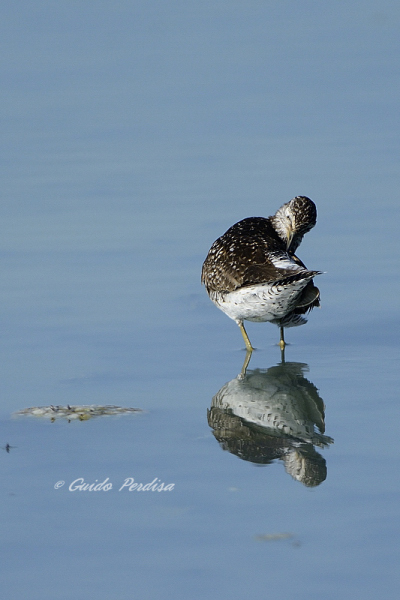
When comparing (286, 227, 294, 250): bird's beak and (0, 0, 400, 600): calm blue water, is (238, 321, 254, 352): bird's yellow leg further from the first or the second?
(286, 227, 294, 250): bird's beak

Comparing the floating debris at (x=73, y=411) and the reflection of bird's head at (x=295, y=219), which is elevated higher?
the reflection of bird's head at (x=295, y=219)

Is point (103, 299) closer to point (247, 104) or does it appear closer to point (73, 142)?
point (73, 142)

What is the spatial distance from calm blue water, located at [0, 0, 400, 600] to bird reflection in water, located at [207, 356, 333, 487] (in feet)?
0.07

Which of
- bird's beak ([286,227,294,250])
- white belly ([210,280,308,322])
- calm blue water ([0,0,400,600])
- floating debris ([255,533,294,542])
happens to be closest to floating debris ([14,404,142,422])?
calm blue water ([0,0,400,600])

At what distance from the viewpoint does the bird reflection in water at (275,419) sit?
5664 millimetres

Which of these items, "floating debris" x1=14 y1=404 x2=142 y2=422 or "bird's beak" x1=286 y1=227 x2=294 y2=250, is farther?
"bird's beak" x1=286 y1=227 x2=294 y2=250

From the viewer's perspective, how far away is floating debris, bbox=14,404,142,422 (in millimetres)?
6324

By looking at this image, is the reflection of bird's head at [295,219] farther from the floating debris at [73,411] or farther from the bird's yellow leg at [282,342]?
the floating debris at [73,411]

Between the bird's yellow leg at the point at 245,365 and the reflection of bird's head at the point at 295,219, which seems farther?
the reflection of bird's head at the point at 295,219

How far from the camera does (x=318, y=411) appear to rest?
646cm

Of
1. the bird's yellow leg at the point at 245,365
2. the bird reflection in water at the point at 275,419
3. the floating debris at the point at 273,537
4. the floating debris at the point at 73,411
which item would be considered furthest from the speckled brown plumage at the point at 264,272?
the floating debris at the point at 273,537

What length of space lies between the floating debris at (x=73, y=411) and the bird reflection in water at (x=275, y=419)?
0.59 meters

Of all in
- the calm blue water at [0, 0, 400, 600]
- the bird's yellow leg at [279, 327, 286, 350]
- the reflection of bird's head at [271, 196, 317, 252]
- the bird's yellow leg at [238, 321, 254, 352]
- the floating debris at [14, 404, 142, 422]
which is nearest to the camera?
the calm blue water at [0, 0, 400, 600]

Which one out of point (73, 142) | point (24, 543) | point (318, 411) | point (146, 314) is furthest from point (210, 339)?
point (73, 142)
